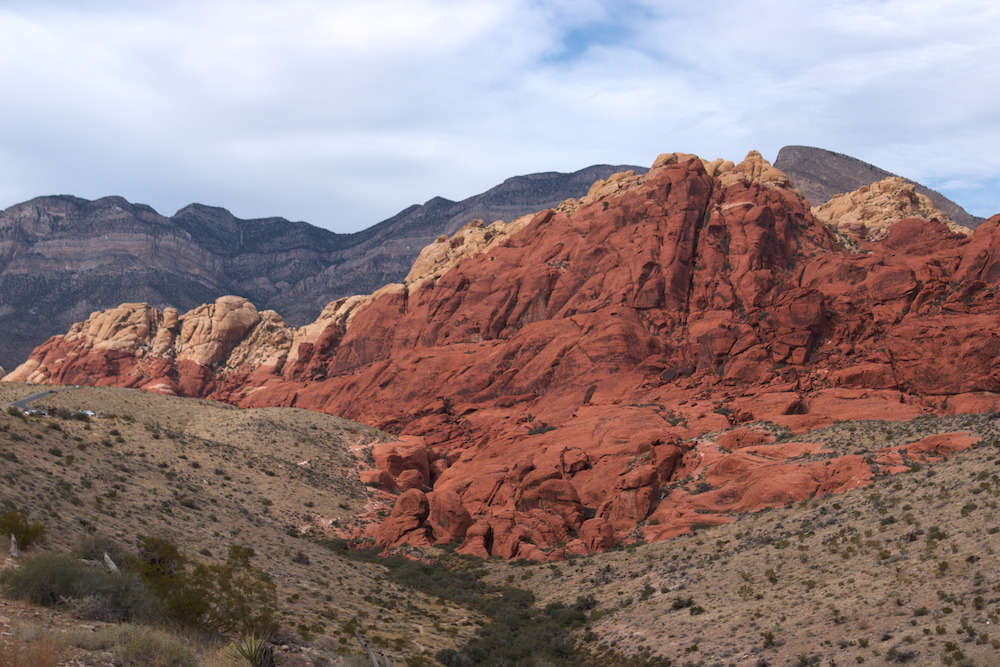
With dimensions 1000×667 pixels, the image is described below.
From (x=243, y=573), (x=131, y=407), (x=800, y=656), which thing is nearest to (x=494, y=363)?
(x=131, y=407)

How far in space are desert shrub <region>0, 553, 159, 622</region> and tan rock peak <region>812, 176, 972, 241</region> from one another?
107 meters

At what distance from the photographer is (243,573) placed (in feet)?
99.1

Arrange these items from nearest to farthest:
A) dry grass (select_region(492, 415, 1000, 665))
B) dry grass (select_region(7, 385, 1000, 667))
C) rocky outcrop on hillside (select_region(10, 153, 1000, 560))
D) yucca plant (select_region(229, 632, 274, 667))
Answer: yucca plant (select_region(229, 632, 274, 667)) → dry grass (select_region(492, 415, 1000, 665)) → dry grass (select_region(7, 385, 1000, 667)) → rocky outcrop on hillside (select_region(10, 153, 1000, 560))

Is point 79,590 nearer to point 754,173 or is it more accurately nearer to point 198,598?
point 198,598

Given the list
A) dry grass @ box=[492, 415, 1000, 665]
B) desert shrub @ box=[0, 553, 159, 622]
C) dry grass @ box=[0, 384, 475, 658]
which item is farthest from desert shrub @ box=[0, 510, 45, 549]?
dry grass @ box=[492, 415, 1000, 665]

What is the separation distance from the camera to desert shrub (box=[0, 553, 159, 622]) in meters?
17.7

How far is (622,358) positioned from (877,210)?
59017mm

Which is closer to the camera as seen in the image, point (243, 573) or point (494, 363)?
point (243, 573)

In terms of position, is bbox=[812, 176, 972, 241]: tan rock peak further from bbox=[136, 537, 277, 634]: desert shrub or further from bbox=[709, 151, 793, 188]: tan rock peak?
bbox=[136, 537, 277, 634]: desert shrub

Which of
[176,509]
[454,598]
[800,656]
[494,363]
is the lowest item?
[454,598]

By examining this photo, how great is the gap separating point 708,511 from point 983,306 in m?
41.2

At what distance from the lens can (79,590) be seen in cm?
1834

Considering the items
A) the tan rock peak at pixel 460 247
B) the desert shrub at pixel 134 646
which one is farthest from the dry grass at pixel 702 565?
the tan rock peak at pixel 460 247

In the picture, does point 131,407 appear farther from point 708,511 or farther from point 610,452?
point 708,511
